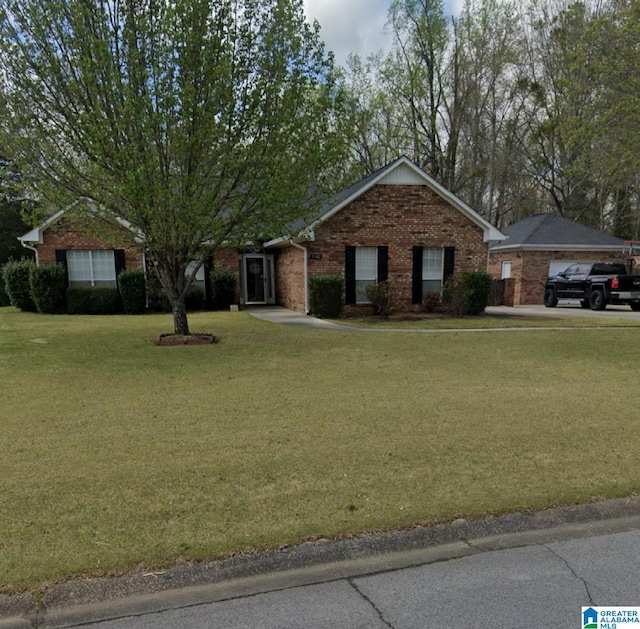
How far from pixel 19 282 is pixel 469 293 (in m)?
16.6

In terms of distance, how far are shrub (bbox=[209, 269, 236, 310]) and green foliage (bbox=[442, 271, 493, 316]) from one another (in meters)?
8.44

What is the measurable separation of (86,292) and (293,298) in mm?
7604

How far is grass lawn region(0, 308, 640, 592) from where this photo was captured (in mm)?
3086

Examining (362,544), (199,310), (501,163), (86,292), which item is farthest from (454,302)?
(501,163)

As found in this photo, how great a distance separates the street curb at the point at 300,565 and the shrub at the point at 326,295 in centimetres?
1240

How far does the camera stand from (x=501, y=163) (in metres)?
30.7

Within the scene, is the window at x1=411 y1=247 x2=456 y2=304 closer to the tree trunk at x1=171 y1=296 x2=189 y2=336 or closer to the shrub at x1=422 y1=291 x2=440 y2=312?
the shrub at x1=422 y1=291 x2=440 y2=312

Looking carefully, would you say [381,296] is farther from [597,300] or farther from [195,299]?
[597,300]

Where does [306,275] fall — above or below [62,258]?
below

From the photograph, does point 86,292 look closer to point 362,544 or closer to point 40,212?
point 40,212

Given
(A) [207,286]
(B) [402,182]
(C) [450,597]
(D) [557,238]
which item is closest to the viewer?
(C) [450,597]

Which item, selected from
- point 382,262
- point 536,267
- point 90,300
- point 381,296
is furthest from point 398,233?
point 90,300

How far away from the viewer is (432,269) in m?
17.4

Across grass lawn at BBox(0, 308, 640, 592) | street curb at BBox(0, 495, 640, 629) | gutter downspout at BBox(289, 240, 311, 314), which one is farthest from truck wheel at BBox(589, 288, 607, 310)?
street curb at BBox(0, 495, 640, 629)
